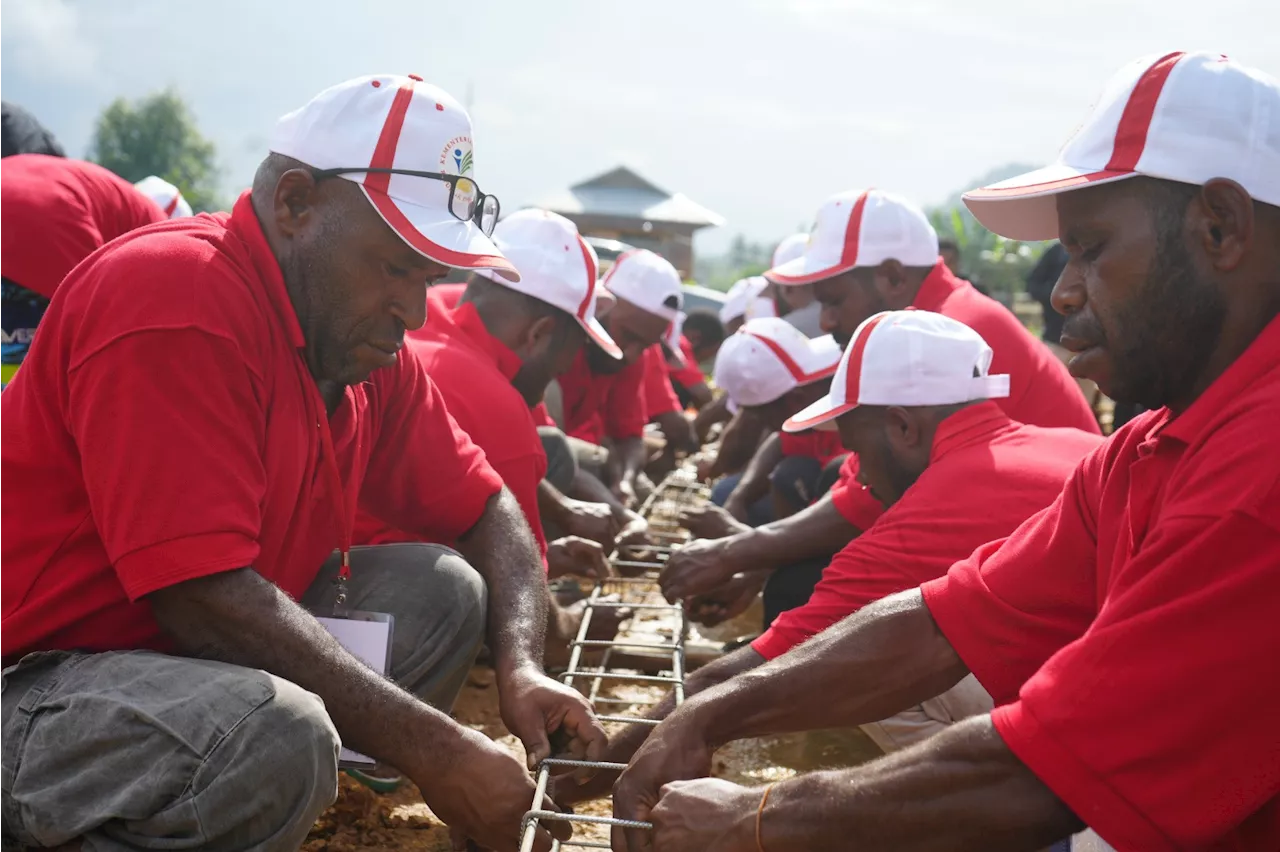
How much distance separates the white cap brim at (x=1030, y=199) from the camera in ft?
6.70

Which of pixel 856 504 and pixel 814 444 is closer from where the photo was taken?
pixel 856 504

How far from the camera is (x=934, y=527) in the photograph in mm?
3219

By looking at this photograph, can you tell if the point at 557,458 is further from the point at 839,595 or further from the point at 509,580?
the point at 839,595

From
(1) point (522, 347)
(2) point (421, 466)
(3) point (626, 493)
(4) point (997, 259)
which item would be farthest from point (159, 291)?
(4) point (997, 259)

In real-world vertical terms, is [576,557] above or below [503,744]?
above

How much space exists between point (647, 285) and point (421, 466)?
13.0ft

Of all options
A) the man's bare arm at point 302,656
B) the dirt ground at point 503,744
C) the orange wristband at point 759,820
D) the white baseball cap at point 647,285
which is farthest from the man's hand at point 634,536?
the orange wristband at point 759,820

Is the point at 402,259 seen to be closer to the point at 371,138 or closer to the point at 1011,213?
the point at 371,138

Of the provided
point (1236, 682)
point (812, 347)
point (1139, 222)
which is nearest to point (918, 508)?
point (1139, 222)

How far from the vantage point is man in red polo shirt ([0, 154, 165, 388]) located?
3979 millimetres

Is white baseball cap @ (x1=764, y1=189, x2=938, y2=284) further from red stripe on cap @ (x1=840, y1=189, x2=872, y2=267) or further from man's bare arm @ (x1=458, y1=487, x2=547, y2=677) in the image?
man's bare arm @ (x1=458, y1=487, x2=547, y2=677)

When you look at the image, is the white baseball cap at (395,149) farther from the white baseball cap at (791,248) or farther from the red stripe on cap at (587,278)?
the white baseball cap at (791,248)

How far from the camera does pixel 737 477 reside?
6816 millimetres

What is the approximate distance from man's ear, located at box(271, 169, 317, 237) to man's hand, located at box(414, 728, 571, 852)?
3.94ft
